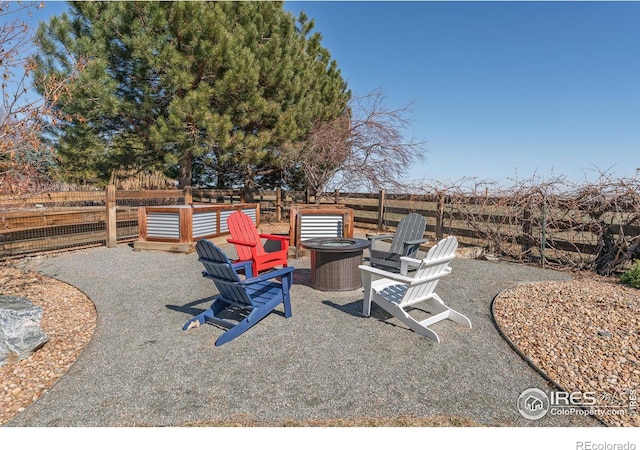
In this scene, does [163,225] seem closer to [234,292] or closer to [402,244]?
[234,292]

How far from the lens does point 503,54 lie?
26.7 ft

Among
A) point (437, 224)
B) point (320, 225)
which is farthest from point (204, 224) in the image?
point (437, 224)

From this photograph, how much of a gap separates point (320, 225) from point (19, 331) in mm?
4905

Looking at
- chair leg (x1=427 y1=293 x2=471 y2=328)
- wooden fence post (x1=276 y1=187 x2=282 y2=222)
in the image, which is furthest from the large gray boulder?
wooden fence post (x1=276 y1=187 x2=282 y2=222)

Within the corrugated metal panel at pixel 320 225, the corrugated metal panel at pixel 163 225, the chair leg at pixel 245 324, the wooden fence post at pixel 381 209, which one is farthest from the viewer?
the wooden fence post at pixel 381 209

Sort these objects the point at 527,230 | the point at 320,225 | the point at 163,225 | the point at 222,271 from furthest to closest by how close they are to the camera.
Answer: the point at 163,225
the point at 320,225
the point at 527,230
the point at 222,271

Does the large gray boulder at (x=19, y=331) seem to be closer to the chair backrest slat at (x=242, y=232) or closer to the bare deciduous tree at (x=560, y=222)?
the chair backrest slat at (x=242, y=232)

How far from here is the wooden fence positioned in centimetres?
631

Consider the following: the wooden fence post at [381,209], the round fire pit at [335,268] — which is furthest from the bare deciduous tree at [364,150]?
the round fire pit at [335,268]

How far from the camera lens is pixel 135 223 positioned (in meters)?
9.02

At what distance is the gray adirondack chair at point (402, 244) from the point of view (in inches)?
203

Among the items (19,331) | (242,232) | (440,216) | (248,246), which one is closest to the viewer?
(19,331)

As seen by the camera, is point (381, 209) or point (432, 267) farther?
point (381, 209)

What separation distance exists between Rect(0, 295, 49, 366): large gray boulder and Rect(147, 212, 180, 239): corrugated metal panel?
14.4 ft
